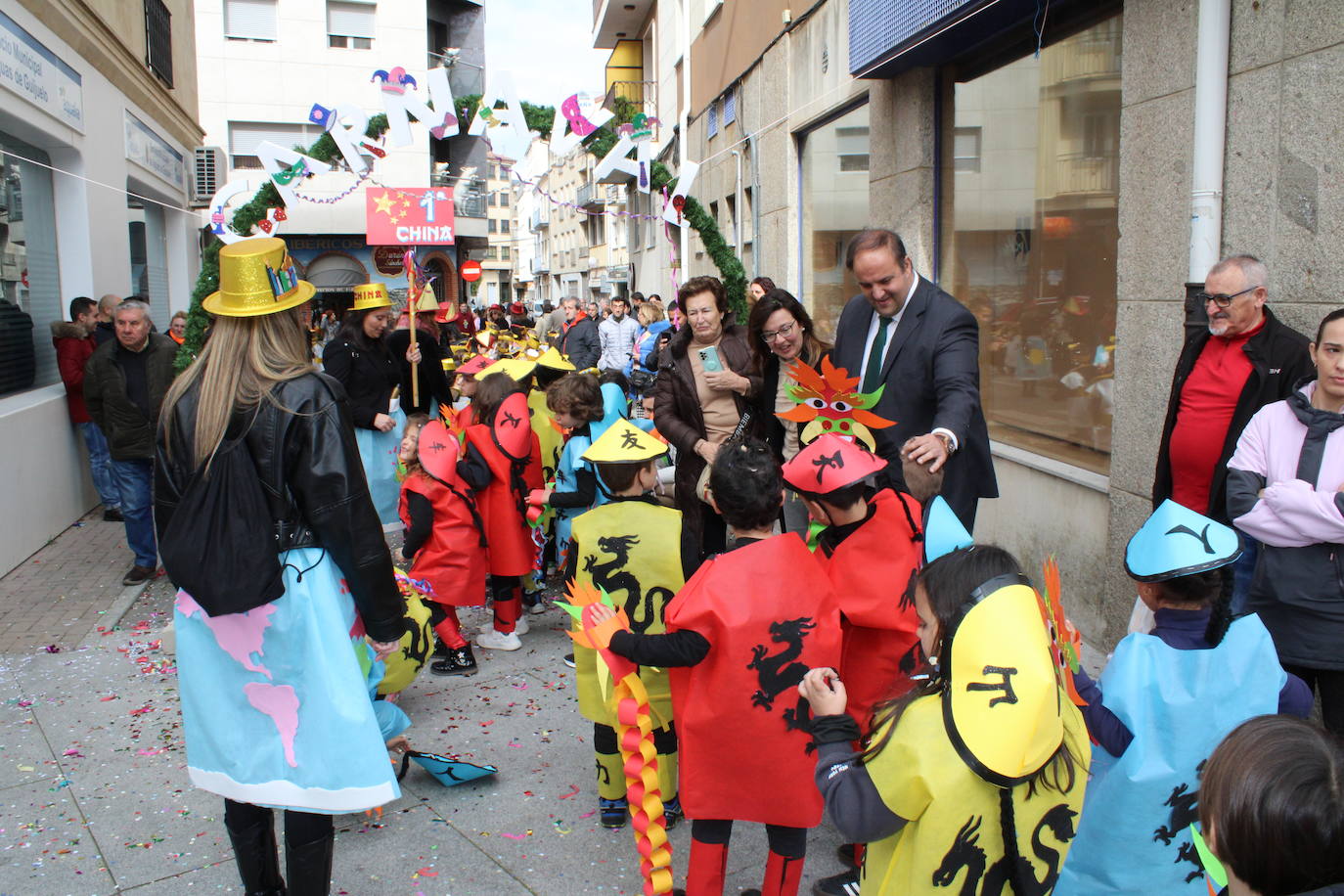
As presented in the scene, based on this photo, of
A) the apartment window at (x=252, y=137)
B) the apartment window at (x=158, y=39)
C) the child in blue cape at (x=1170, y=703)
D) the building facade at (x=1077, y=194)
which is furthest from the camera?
the apartment window at (x=252, y=137)

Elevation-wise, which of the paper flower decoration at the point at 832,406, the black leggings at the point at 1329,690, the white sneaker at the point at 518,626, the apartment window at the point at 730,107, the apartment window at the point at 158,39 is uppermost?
the apartment window at the point at 158,39

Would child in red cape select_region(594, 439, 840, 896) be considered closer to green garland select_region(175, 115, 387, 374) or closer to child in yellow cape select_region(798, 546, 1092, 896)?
child in yellow cape select_region(798, 546, 1092, 896)

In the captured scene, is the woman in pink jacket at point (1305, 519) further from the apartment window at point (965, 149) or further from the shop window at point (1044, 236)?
the apartment window at point (965, 149)

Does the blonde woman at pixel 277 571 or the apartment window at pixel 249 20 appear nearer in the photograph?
the blonde woman at pixel 277 571

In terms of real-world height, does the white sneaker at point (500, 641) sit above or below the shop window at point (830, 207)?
below

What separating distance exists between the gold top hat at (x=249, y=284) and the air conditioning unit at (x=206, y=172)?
16.9 metres

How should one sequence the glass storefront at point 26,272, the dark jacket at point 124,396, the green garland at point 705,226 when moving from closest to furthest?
the dark jacket at point 124,396 < the glass storefront at point 26,272 < the green garland at point 705,226

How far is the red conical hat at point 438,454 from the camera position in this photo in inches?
200

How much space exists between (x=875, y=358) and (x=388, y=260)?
26.0m

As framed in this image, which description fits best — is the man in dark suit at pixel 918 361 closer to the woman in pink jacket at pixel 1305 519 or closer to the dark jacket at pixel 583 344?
the woman in pink jacket at pixel 1305 519

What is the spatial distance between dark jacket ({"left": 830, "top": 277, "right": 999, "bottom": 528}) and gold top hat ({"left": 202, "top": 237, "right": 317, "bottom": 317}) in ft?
6.50

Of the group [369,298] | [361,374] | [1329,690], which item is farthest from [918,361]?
[369,298]

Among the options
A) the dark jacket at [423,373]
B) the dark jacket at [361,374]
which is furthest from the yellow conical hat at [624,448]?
the dark jacket at [423,373]

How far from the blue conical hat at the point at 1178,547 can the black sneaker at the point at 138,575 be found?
6595mm
